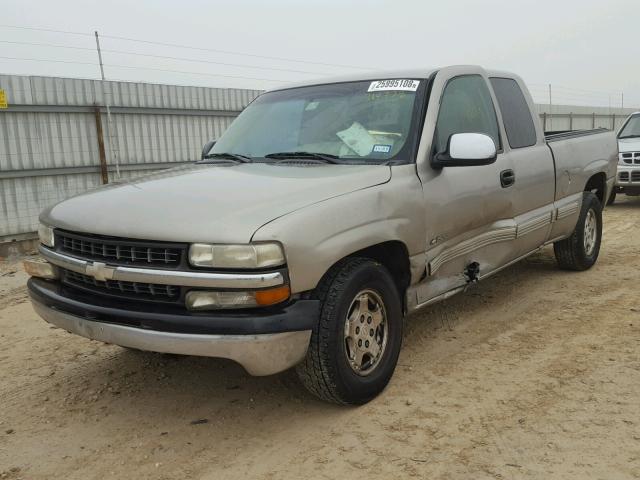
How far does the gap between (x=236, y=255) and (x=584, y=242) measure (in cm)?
449

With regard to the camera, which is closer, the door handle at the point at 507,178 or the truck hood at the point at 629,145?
the door handle at the point at 507,178

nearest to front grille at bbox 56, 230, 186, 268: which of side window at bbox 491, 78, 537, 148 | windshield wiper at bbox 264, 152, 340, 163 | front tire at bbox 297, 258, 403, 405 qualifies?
front tire at bbox 297, 258, 403, 405

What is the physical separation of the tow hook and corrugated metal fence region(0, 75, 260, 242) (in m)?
6.98

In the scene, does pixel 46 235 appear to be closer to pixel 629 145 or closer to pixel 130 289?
pixel 130 289

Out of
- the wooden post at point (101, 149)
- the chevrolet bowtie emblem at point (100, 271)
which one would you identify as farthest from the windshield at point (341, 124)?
the wooden post at point (101, 149)

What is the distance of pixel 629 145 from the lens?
11.4m

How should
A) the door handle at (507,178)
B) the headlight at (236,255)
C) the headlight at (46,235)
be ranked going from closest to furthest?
the headlight at (236,255) → the headlight at (46,235) → the door handle at (507,178)

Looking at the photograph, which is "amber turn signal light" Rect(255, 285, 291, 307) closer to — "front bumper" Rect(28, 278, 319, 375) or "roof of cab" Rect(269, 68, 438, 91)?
"front bumper" Rect(28, 278, 319, 375)

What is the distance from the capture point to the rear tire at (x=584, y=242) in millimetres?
5897

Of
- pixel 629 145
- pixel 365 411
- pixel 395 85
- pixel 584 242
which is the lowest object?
pixel 365 411

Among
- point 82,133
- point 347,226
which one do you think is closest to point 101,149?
point 82,133

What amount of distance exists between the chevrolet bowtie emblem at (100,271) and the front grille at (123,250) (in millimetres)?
45

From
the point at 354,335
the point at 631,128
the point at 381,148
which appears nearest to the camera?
the point at 354,335

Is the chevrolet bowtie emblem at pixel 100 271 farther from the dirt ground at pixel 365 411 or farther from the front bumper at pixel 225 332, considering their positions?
the dirt ground at pixel 365 411
